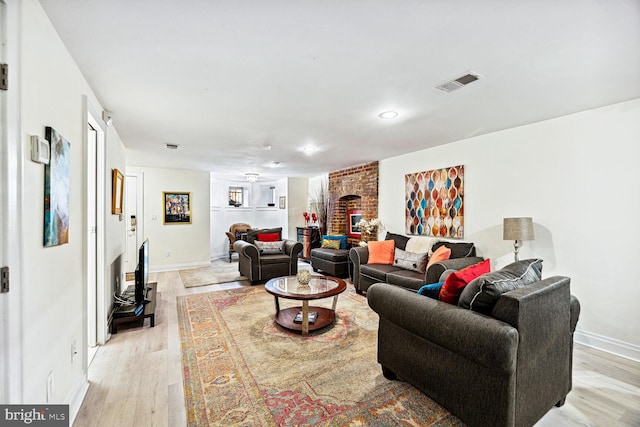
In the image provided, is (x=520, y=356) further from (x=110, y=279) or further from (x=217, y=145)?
(x=217, y=145)

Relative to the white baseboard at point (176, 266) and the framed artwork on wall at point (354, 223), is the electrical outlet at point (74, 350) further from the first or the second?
the framed artwork on wall at point (354, 223)

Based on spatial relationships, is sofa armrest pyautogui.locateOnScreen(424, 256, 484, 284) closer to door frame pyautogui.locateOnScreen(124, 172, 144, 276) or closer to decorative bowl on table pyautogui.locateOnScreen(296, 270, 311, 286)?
decorative bowl on table pyautogui.locateOnScreen(296, 270, 311, 286)

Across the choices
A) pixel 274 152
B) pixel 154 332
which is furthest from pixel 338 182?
pixel 154 332

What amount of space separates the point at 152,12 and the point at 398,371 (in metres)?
2.65

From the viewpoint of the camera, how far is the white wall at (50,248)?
1.31 meters

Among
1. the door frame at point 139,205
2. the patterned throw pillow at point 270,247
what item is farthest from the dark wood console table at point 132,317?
the door frame at point 139,205

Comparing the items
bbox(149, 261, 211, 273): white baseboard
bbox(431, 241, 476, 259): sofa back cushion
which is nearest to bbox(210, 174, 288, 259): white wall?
bbox(149, 261, 211, 273): white baseboard

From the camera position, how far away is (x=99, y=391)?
209cm

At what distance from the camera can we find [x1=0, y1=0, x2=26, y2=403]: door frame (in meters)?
1.16

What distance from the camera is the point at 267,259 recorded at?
5078 mm

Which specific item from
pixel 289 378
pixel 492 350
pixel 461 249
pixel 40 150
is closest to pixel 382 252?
pixel 461 249

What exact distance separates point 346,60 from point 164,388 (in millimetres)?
2666

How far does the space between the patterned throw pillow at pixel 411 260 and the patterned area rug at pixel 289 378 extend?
0.97 metres

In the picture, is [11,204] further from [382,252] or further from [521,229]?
[382,252]
